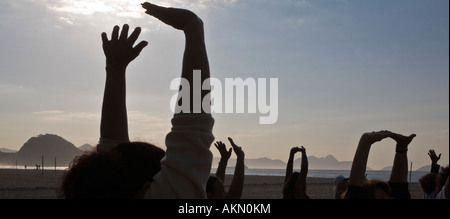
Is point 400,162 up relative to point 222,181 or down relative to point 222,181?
up

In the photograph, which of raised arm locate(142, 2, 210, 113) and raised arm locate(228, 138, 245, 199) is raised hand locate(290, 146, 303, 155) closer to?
raised arm locate(228, 138, 245, 199)

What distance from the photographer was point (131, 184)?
1986 mm

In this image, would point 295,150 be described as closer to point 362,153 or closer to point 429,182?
point 429,182

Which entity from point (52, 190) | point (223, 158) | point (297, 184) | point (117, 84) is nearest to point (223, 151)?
point (223, 158)

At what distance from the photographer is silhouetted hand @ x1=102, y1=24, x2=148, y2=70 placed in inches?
104

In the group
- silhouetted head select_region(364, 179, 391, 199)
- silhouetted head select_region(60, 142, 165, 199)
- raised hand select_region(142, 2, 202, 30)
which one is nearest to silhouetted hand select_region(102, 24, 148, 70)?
raised hand select_region(142, 2, 202, 30)

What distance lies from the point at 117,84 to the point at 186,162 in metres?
0.94

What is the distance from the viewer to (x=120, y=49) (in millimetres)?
2670

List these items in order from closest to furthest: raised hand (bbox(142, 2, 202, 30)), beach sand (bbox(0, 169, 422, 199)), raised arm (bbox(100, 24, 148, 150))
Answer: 1. raised hand (bbox(142, 2, 202, 30))
2. raised arm (bbox(100, 24, 148, 150))
3. beach sand (bbox(0, 169, 422, 199))

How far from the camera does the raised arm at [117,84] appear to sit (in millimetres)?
2641

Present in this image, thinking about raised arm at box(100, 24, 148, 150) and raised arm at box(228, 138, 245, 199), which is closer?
raised arm at box(100, 24, 148, 150)

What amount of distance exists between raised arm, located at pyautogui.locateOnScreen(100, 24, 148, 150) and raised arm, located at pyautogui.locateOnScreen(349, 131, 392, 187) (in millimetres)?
1865

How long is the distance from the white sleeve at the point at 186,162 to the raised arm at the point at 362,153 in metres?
2.03
